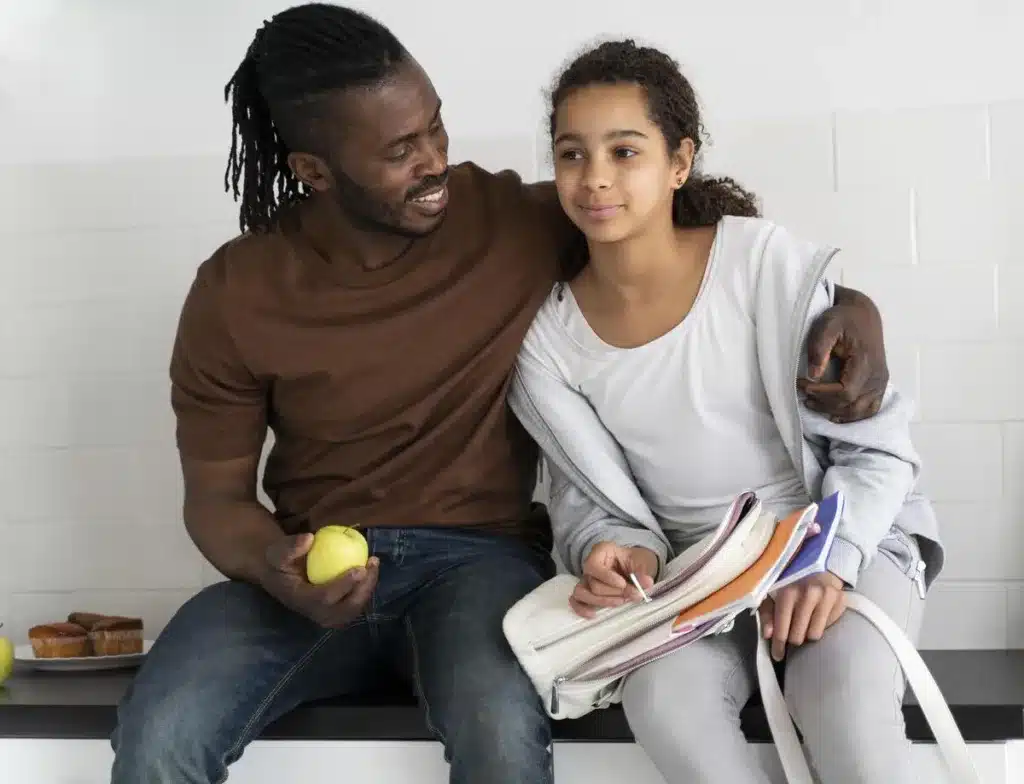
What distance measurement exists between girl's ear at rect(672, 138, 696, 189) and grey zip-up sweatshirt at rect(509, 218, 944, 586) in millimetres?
85

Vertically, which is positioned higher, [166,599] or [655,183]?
[655,183]

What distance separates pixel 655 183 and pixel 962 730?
2.35ft

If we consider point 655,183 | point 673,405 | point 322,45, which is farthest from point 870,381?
point 322,45

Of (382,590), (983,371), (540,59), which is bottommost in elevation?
(382,590)

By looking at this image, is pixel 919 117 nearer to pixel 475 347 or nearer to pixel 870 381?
pixel 870 381

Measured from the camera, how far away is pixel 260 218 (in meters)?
1.77

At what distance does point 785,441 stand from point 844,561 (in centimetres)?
18

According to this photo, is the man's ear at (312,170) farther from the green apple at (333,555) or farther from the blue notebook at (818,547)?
the blue notebook at (818,547)

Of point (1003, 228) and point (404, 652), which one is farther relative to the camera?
point (1003, 228)

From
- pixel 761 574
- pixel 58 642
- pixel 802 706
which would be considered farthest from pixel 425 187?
pixel 58 642

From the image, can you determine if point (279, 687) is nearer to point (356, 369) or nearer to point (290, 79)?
point (356, 369)

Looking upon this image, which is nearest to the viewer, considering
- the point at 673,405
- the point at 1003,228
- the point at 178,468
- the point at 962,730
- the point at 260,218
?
the point at 962,730

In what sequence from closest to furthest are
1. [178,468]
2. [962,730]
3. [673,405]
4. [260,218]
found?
[962,730]
[673,405]
[260,218]
[178,468]

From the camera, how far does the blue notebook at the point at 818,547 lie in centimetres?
134
